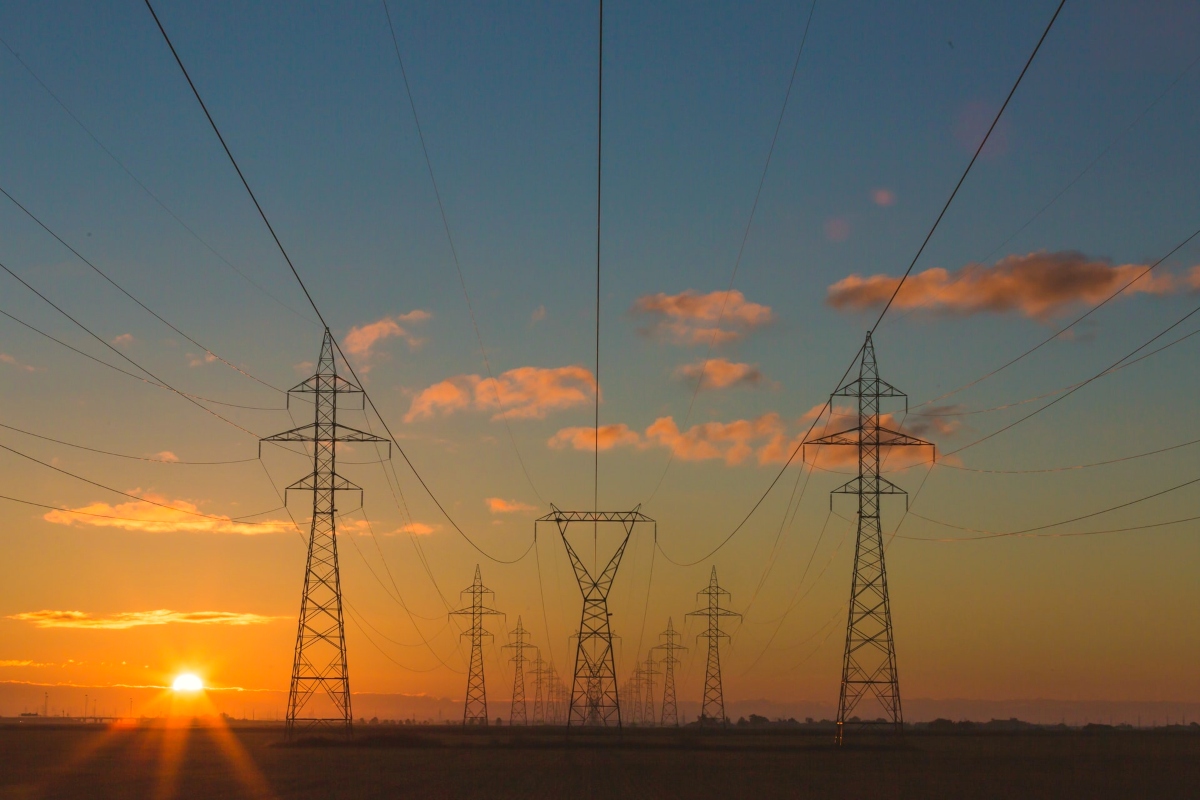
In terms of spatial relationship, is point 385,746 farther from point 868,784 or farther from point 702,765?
point 868,784

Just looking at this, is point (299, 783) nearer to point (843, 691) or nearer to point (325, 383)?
point (325, 383)

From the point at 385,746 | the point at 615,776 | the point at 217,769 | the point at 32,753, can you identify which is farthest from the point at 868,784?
the point at 32,753

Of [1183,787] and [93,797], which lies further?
[1183,787]

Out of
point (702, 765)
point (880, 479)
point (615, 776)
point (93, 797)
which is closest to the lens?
point (93, 797)

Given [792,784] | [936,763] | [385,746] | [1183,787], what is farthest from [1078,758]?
[385,746]

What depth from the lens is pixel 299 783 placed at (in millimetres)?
43594

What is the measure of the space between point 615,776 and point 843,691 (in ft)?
72.0

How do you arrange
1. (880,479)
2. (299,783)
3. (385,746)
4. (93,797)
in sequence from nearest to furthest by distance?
(93,797), (299,783), (880,479), (385,746)

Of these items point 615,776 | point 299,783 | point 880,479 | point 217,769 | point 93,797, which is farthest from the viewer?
point 880,479

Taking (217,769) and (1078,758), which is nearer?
(217,769)

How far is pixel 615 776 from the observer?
2008 inches

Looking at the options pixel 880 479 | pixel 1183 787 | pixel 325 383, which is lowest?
pixel 1183 787

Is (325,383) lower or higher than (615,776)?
higher

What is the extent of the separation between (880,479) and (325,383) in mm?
31301
